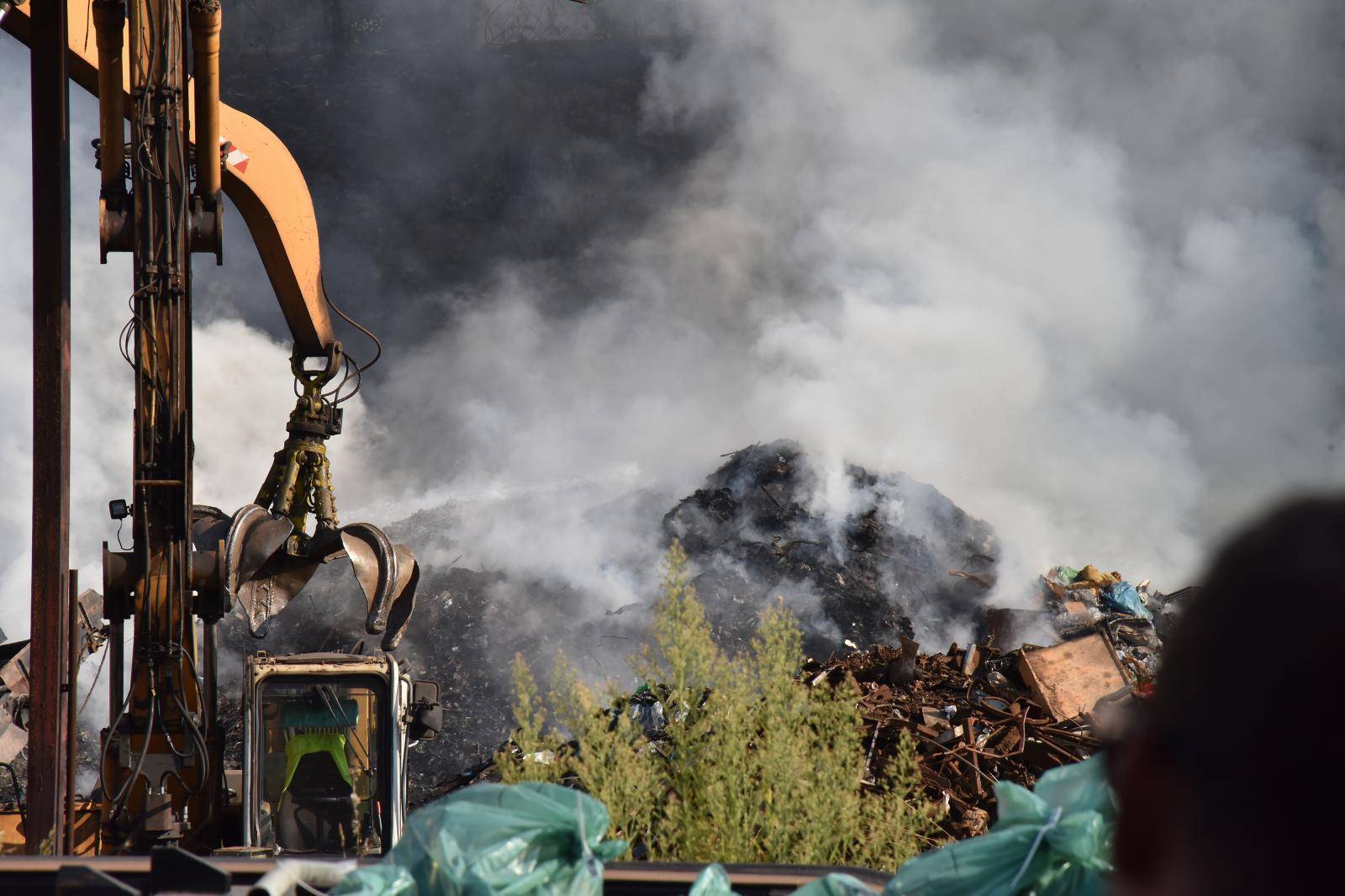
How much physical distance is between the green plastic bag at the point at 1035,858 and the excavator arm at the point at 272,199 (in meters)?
5.92

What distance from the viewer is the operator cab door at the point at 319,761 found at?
600 cm

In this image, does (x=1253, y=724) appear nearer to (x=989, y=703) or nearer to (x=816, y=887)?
(x=816, y=887)

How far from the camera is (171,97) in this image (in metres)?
6.03


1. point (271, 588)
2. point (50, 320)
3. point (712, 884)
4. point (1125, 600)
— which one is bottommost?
point (712, 884)

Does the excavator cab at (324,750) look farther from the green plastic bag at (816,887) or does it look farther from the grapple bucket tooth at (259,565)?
the green plastic bag at (816,887)

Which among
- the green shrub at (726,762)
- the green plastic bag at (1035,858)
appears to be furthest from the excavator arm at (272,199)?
the green plastic bag at (1035,858)

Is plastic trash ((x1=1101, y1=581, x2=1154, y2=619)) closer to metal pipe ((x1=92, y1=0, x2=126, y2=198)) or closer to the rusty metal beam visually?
the rusty metal beam

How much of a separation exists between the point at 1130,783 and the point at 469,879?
58.5 inches

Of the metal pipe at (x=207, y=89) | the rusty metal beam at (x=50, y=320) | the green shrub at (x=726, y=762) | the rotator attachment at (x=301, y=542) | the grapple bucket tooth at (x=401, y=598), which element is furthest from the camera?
the grapple bucket tooth at (x=401, y=598)

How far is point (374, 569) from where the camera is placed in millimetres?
6633

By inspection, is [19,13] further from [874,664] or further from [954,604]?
[954,604]

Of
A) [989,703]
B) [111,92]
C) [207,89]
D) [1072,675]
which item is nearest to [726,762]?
[207,89]

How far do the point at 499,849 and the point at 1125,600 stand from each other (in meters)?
11.6

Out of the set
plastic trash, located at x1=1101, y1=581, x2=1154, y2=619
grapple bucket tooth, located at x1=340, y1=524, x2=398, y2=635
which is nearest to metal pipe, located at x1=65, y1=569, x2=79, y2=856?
grapple bucket tooth, located at x1=340, y1=524, x2=398, y2=635
